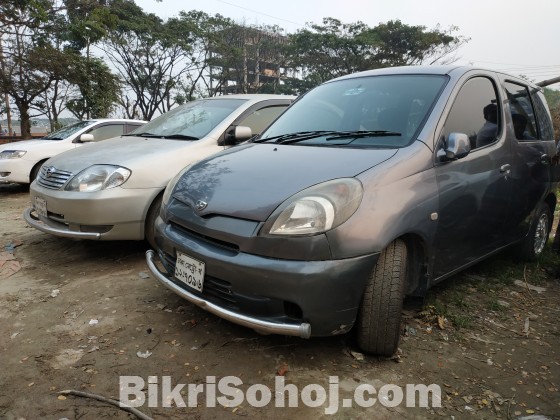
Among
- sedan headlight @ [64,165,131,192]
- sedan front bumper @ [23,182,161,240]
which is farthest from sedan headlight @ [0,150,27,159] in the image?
sedan headlight @ [64,165,131,192]

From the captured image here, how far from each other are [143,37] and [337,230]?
24237mm

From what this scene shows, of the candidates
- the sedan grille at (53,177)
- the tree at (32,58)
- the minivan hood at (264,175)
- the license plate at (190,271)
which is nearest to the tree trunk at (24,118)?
the tree at (32,58)

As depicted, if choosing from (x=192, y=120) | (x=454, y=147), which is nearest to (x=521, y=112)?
(x=454, y=147)

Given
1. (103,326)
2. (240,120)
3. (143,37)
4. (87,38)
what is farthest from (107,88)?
(103,326)

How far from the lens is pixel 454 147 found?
2.37 meters

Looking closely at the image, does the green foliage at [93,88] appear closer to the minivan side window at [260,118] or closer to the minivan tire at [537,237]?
the minivan side window at [260,118]

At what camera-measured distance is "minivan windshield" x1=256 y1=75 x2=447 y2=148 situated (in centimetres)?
256

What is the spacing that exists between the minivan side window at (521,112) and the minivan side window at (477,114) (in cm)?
26

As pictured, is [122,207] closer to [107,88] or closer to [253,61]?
[107,88]

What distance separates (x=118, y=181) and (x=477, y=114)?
2773mm

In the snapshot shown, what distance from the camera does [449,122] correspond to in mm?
2570

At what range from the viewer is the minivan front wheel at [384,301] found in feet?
6.88

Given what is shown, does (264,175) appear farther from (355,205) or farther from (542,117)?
(542,117)

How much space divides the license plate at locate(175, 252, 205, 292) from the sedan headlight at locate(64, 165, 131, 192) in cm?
138
